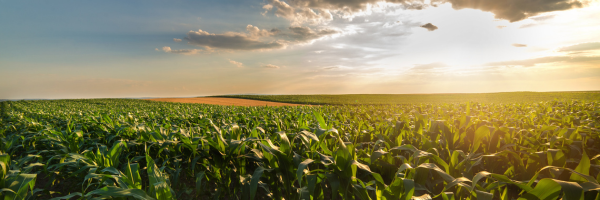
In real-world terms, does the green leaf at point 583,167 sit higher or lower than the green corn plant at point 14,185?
higher

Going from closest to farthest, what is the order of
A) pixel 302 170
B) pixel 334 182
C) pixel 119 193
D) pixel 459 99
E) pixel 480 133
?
pixel 119 193 < pixel 302 170 < pixel 334 182 < pixel 480 133 < pixel 459 99

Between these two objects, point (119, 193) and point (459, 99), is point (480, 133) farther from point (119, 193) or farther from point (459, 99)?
point (459, 99)

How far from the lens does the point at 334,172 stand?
7.67 feet

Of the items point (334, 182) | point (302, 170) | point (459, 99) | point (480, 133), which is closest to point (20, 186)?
point (302, 170)

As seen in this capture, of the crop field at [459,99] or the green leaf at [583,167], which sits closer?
the green leaf at [583,167]

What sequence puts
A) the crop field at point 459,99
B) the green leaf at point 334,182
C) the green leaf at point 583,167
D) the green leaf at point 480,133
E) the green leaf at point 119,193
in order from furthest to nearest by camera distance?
the crop field at point 459,99 < the green leaf at point 480,133 < the green leaf at point 334,182 < the green leaf at point 583,167 < the green leaf at point 119,193

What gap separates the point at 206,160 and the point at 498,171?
425 cm

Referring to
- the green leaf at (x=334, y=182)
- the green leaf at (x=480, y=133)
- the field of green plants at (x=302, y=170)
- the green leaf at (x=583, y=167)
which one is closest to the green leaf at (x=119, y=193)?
the field of green plants at (x=302, y=170)

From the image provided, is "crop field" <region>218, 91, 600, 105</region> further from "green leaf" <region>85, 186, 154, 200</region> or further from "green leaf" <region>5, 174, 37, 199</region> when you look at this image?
→ "green leaf" <region>85, 186, 154, 200</region>

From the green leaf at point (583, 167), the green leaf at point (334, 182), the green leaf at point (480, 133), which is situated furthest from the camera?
the green leaf at point (480, 133)

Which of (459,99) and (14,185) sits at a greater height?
(14,185)

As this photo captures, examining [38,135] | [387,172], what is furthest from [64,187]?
[387,172]

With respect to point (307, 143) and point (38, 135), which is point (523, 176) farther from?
point (38, 135)

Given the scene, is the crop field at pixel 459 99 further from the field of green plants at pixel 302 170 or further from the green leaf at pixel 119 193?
the green leaf at pixel 119 193
